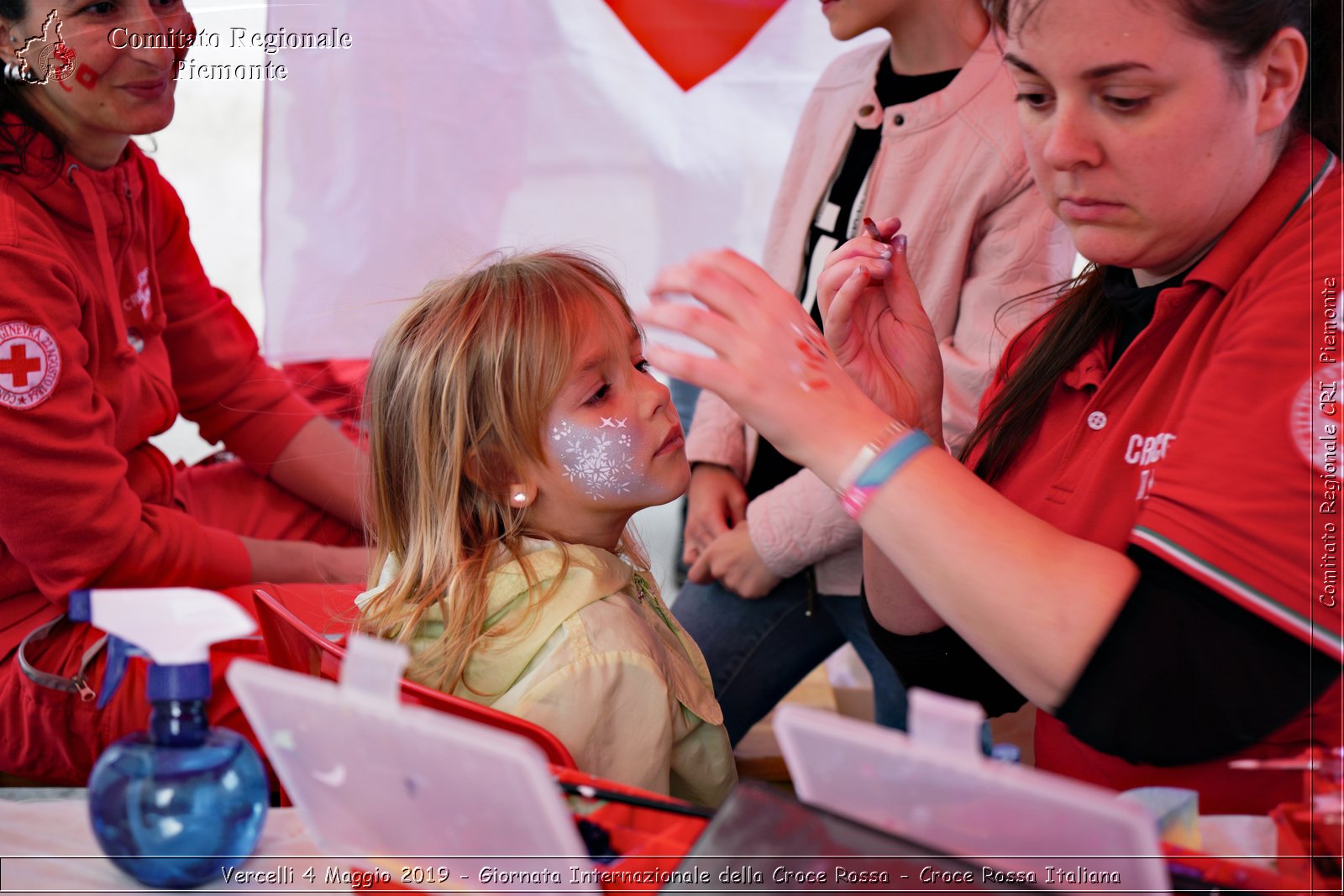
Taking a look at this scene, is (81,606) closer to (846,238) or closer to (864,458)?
(864,458)

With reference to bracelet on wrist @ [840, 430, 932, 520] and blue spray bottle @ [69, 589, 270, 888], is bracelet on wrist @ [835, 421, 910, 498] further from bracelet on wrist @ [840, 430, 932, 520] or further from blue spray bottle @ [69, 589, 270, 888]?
blue spray bottle @ [69, 589, 270, 888]

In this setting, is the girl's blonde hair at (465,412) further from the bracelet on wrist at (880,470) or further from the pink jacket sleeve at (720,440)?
the pink jacket sleeve at (720,440)

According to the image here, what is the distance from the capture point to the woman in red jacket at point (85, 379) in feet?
4.89

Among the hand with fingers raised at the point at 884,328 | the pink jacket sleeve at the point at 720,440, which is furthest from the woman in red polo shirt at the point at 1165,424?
the pink jacket sleeve at the point at 720,440

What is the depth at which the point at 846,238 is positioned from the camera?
185 centimetres

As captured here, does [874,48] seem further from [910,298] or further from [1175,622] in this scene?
[1175,622]

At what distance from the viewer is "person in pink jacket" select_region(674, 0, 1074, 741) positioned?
1715mm

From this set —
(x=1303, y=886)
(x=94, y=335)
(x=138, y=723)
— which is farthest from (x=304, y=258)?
(x=1303, y=886)

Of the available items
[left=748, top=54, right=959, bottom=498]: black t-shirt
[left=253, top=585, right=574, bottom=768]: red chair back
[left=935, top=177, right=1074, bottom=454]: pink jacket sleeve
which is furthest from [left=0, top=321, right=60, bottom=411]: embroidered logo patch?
[left=935, top=177, right=1074, bottom=454]: pink jacket sleeve

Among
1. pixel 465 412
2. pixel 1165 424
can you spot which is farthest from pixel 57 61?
pixel 1165 424

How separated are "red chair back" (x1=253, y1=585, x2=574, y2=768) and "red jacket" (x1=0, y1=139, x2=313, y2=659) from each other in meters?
0.49

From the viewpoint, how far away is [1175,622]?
0.86m

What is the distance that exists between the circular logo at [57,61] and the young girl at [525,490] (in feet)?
2.10

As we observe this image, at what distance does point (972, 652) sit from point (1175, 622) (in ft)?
1.33
